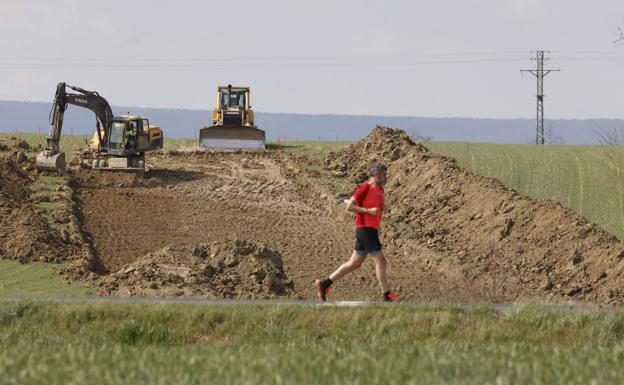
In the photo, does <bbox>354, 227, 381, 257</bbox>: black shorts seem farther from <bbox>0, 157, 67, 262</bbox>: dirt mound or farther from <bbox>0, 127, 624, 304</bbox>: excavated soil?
<bbox>0, 157, 67, 262</bbox>: dirt mound

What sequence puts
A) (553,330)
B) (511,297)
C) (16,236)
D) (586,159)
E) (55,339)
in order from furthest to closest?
(586,159)
(16,236)
(511,297)
(553,330)
(55,339)

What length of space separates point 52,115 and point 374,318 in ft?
88.4

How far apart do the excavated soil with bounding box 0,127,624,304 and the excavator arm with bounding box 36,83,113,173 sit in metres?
0.68

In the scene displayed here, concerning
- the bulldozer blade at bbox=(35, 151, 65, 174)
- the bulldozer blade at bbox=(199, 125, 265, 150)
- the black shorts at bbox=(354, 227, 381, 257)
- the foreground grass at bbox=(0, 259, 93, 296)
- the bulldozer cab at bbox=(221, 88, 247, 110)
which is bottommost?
the foreground grass at bbox=(0, 259, 93, 296)

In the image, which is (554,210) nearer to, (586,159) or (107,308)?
(107,308)

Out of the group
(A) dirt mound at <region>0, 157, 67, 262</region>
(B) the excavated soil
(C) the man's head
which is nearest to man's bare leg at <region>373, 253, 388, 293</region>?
(C) the man's head

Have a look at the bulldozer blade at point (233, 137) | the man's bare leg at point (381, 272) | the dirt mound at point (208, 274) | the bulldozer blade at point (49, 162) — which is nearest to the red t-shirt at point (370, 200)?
the man's bare leg at point (381, 272)

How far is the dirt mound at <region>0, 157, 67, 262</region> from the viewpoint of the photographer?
2820cm

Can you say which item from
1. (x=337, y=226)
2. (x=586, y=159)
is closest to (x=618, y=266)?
(x=337, y=226)

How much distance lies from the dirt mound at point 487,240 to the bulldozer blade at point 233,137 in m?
9.77

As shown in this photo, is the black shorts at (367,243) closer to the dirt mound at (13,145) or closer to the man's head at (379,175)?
the man's head at (379,175)

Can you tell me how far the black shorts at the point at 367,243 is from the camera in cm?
1755

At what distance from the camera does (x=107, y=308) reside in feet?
52.6

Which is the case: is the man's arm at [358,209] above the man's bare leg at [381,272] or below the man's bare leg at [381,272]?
above
